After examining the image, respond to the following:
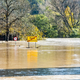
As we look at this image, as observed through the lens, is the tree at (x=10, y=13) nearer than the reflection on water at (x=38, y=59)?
No

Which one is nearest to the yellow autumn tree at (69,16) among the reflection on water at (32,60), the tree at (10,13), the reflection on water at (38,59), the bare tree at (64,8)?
the bare tree at (64,8)

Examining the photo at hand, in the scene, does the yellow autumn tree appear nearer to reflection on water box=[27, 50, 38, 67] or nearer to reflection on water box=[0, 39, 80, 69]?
reflection on water box=[0, 39, 80, 69]

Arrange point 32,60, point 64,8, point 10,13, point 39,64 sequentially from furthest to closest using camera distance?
point 64,8
point 10,13
point 32,60
point 39,64

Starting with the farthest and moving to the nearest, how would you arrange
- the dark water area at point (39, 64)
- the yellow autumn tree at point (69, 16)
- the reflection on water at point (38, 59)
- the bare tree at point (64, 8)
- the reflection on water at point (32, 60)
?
the yellow autumn tree at point (69, 16)
the bare tree at point (64, 8)
the reflection on water at point (32, 60)
the reflection on water at point (38, 59)
the dark water area at point (39, 64)

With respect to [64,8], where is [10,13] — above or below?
below

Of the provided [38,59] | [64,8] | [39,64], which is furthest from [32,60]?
[64,8]

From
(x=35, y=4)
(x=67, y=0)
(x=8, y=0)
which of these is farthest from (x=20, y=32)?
(x=35, y=4)

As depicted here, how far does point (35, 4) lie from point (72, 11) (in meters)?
25.2

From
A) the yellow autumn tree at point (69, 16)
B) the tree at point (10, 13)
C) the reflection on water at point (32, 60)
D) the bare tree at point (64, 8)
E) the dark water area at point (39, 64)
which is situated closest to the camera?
the dark water area at point (39, 64)

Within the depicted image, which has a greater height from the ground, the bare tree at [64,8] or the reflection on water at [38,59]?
the bare tree at [64,8]

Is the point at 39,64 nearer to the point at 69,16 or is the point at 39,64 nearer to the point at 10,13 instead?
the point at 10,13

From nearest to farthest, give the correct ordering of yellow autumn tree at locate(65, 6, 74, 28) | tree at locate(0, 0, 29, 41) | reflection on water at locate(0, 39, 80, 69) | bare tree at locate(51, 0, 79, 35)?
reflection on water at locate(0, 39, 80, 69) < tree at locate(0, 0, 29, 41) < bare tree at locate(51, 0, 79, 35) < yellow autumn tree at locate(65, 6, 74, 28)

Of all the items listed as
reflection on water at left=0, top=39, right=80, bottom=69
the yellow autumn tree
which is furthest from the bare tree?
reflection on water at left=0, top=39, right=80, bottom=69

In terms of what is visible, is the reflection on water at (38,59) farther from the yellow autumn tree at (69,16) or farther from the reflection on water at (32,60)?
the yellow autumn tree at (69,16)
